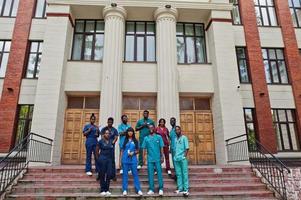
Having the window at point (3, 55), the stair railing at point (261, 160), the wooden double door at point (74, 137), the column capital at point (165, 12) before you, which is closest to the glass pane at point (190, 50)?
the column capital at point (165, 12)

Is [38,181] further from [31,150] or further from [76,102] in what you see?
[76,102]

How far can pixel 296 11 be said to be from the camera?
16047 millimetres

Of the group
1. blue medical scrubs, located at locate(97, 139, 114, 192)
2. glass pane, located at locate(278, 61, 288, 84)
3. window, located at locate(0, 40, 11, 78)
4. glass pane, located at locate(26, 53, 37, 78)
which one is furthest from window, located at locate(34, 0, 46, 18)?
glass pane, located at locate(278, 61, 288, 84)

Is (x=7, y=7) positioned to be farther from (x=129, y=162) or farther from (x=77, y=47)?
(x=129, y=162)

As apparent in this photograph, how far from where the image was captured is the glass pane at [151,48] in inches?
557

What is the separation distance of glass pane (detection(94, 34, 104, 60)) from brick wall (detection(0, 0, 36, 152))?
3983 millimetres

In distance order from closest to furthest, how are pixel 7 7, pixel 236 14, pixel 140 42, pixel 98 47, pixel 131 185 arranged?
pixel 131 185, pixel 98 47, pixel 140 42, pixel 7 7, pixel 236 14

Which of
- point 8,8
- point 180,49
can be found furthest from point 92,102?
point 8,8

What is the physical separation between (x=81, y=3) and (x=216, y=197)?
11.8 meters

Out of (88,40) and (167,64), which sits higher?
(88,40)

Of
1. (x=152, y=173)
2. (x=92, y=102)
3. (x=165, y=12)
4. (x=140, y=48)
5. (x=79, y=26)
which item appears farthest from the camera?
(x=79, y=26)

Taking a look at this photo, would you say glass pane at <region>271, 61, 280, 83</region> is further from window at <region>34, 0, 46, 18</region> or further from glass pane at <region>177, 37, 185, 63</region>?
window at <region>34, 0, 46, 18</region>

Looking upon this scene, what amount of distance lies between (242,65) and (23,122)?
12.8 metres

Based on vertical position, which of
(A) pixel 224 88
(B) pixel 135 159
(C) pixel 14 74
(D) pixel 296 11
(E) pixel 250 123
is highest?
(D) pixel 296 11
